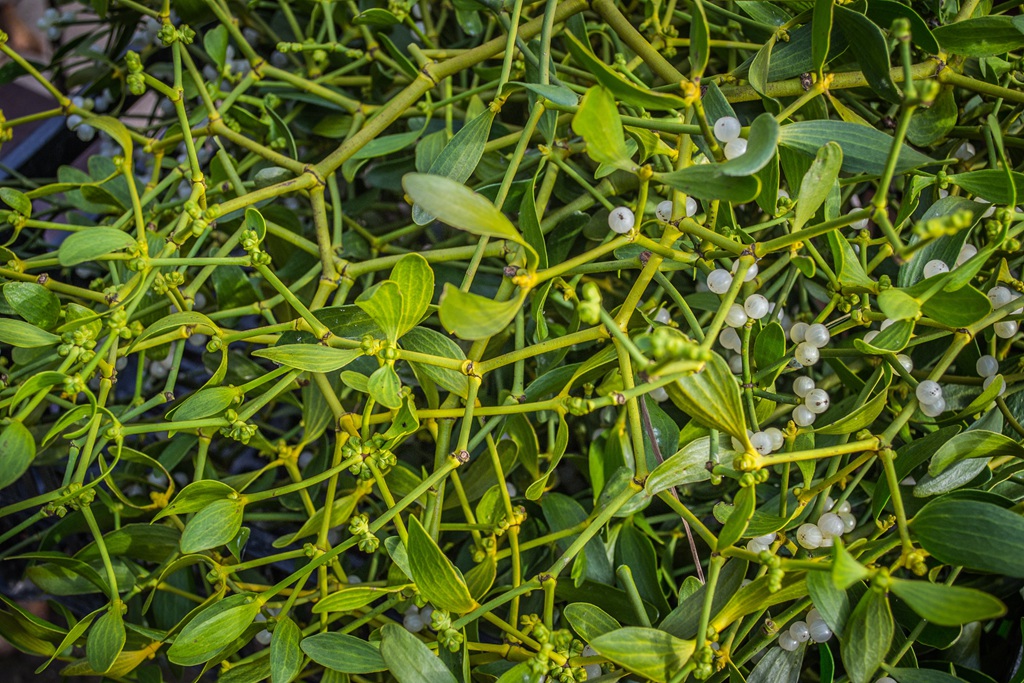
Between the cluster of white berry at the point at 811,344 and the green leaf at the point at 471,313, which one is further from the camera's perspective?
the cluster of white berry at the point at 811,344

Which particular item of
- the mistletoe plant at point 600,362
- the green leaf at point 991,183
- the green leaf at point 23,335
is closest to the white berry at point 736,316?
the mistletoe plant at point 600,362

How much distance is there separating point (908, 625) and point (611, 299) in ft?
0.72

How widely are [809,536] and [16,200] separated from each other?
0.43 m

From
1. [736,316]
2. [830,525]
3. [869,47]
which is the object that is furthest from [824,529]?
[869,47]

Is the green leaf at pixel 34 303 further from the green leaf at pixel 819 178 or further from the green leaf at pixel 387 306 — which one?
the green leaf at pixel 819 178

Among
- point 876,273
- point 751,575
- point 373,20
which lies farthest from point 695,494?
point 373,20

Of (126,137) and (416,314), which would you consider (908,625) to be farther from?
(126,137)

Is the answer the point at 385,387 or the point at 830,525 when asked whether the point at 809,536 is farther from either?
the point at 385,387

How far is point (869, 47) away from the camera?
32cm

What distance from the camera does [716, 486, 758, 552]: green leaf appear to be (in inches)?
11.4

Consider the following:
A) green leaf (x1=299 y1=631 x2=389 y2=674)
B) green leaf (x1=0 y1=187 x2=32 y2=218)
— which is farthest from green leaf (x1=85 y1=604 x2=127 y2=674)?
green leaf (x1=0 y1=187 x2=32 y2=218)

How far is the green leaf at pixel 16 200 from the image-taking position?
393mm

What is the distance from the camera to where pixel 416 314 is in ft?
1.03

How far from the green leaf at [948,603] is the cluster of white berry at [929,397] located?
0.11m
